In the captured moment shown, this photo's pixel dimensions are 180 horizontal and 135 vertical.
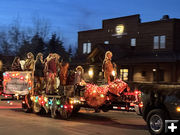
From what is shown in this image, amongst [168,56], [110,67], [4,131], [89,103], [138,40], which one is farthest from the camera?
[138,40]

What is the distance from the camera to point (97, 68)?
36.6 metres

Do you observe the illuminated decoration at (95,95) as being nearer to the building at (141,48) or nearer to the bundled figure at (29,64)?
the bundled figure at (29,64)

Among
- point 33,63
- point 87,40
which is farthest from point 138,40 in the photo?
point 33,63

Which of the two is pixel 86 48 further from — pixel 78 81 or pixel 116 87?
pixel 116 87

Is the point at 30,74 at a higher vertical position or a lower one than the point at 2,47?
lower

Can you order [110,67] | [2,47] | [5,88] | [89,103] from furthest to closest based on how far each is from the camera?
[2,47]
[5,88]
[110,67]
[89,103]

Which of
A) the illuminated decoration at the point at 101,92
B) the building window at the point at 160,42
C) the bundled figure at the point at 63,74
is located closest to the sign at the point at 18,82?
the bundled figure at the point at 63,74

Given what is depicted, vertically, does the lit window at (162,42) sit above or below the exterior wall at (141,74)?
above

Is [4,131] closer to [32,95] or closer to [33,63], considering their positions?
[32,95]

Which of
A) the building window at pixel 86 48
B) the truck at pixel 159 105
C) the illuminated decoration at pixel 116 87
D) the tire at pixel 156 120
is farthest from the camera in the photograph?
the building window at pixel 86 48

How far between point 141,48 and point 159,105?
25.5 meters

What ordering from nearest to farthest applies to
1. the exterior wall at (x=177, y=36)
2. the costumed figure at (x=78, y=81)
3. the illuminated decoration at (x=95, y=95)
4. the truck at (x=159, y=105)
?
the truck at (x=159, y=105)
the illuminated decoration at (x=95, y=95)
the costumed figure at (x=78, y=81)
the exterior wall at (x=177, y=36)

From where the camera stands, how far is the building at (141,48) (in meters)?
30.2

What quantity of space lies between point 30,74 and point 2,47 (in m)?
34.0
